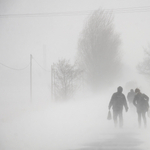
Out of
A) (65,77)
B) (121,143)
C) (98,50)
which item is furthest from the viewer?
(98,50)

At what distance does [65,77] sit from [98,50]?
63.8 ft

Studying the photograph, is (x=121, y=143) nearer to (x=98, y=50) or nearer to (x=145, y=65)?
(x=98, y=50)

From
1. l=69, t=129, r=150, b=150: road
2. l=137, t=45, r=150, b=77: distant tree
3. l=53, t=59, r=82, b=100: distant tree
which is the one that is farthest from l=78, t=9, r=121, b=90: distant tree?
l=69, t=129, r=150, b=150: road

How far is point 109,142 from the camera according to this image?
1120cm

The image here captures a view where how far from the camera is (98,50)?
48.7 m

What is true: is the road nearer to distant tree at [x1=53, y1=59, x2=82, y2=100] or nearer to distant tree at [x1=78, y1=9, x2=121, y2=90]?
distant tree at [x1=53, y1=59, x2=82, y2=100]

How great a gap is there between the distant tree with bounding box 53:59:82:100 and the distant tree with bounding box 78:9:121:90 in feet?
60.0

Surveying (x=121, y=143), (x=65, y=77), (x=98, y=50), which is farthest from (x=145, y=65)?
(x=121, y=143)

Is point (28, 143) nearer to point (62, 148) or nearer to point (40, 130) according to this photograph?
point (62, 148)

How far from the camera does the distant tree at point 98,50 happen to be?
160 feet

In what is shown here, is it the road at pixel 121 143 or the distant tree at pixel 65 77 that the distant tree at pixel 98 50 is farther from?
the road at pixel 121 143

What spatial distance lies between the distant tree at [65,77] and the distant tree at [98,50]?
1828cm

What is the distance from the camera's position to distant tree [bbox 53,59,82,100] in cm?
2973

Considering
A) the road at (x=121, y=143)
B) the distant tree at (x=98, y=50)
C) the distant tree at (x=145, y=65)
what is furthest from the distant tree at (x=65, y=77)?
the distant tree at (x=145, y=65)
